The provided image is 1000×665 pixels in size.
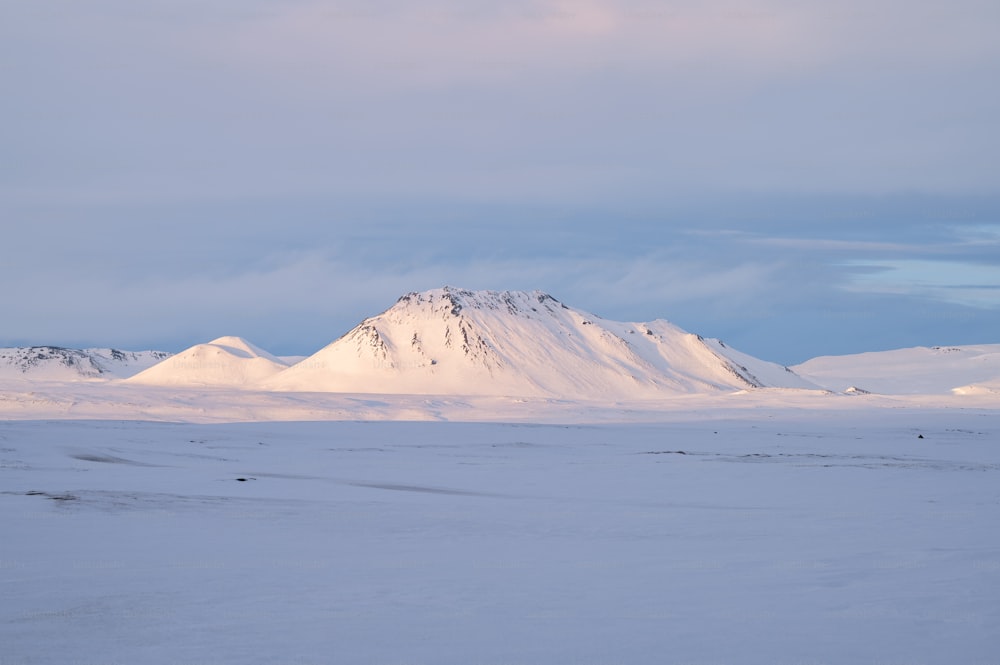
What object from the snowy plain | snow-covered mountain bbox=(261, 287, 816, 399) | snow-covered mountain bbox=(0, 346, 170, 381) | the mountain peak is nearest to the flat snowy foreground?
the snowy plain

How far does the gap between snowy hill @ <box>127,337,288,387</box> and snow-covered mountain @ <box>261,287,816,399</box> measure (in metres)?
6.04

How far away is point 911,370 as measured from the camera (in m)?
160

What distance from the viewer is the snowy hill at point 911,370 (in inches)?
5266

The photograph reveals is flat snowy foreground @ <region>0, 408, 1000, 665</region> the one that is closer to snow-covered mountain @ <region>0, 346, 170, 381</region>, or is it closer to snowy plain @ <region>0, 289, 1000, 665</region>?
snowy plain @ <region>0, 289, 1000, 665</region>

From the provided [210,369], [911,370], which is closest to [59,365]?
[210,369]

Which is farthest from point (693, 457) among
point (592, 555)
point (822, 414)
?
point (822, 414)

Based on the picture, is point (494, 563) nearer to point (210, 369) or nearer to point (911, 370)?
point (210, 369)

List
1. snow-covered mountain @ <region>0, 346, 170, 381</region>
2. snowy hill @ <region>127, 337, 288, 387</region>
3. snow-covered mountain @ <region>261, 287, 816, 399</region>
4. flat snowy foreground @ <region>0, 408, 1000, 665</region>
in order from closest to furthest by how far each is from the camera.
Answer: flat snowy foreground @ <region>0, 408, 1000, 665</region> < snow-covered mountain @ <region>261, 287, 816, 399</region> < snowy hill @ <region>127, 337, 288, 387</region> < snow-covered mountain @ <region>0, 346, 170, 381</region>

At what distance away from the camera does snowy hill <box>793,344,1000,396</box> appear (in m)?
134

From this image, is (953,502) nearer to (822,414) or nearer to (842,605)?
(842,605)

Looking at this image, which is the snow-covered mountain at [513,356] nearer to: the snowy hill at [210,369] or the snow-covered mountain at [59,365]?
the snowy hill at [210,369]

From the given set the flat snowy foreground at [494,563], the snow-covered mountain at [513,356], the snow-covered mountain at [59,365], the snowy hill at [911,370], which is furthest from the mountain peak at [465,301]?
the flat snowy foreground at [494,563]

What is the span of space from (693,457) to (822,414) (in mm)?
33132

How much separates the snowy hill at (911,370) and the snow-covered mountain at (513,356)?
2623 cm
